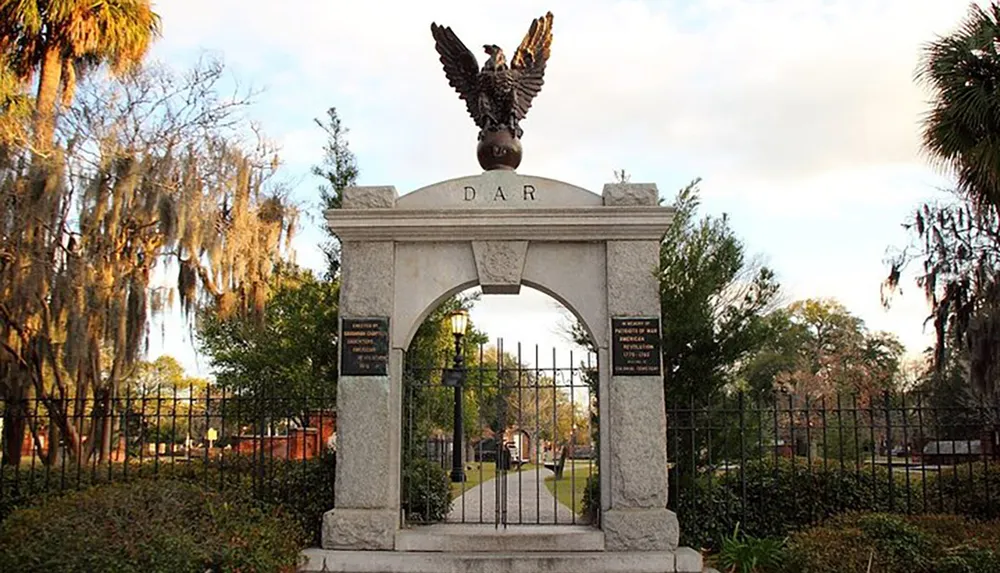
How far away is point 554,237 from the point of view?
8.95 metres

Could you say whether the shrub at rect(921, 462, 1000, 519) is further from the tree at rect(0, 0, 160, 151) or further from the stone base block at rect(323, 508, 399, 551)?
the tree at rect(0, 0, 160, 151)

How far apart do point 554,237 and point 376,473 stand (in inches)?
122

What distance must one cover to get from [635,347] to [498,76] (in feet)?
11.1

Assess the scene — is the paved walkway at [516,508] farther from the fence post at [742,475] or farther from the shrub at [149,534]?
the shrub at [149,534]

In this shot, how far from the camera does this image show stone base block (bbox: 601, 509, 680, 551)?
8.31 metres

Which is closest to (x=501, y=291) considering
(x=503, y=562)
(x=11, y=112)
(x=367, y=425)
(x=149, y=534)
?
(x=367, y=425)

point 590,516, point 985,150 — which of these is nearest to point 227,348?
point 590,516

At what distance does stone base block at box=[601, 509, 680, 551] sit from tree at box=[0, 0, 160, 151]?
1114 cm

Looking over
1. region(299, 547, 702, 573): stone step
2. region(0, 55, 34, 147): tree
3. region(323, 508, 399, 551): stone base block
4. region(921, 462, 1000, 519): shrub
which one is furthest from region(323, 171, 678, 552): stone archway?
region(0, 55, 34, 147): tree

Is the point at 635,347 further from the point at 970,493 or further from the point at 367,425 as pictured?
the point at 970,493

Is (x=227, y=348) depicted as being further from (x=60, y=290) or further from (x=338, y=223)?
(x=338, y=223)

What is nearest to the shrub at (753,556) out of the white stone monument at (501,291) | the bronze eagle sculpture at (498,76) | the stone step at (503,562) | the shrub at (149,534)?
the stone step at (503,562)

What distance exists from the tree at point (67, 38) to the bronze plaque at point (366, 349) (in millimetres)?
8056

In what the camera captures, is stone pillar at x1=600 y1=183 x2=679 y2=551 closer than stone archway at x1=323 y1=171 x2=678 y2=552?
Yes
